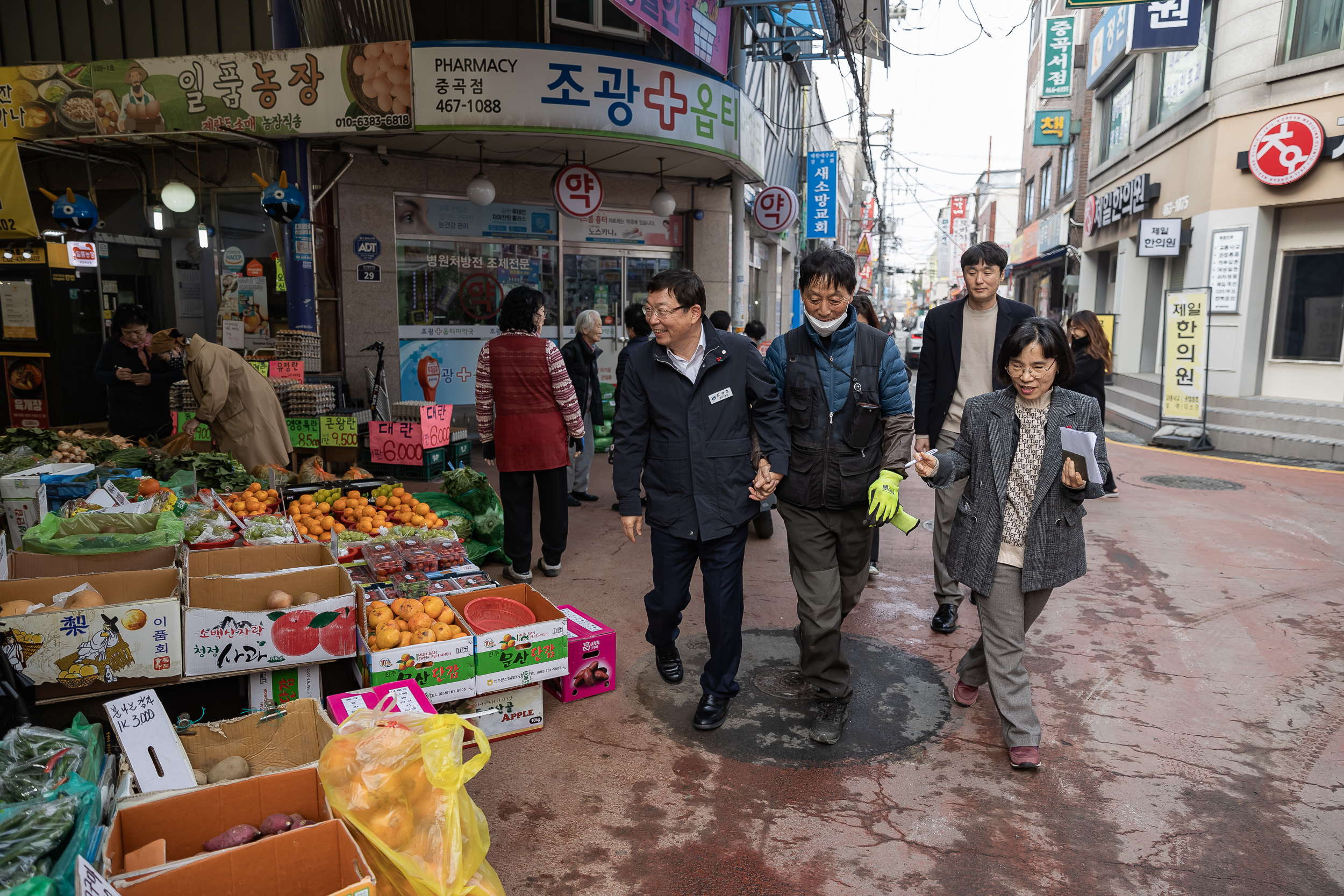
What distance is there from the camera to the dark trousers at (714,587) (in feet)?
12.2

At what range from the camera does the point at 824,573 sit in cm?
376

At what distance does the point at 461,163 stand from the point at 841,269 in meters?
8.93

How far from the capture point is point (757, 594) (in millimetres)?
5742

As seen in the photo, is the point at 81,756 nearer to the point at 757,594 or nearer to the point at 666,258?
the point at 757,594

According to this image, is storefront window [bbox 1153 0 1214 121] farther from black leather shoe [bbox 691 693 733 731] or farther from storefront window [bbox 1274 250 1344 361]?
black leather shoe [bbox 691 693 733 731]

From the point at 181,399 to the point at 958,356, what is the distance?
7401 millimetres

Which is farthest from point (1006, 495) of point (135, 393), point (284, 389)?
point (135, 393)

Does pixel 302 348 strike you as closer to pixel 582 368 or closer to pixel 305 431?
pixel 305 431

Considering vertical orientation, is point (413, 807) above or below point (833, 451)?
below

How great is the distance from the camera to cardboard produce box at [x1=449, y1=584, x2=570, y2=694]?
3.61 metres

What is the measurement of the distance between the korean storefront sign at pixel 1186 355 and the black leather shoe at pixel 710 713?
11273 mm

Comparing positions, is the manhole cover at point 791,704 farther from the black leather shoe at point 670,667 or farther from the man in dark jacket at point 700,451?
the man in dark jacket at point 700,451

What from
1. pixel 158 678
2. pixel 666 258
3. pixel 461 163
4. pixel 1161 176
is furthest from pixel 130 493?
pixel 1161 176

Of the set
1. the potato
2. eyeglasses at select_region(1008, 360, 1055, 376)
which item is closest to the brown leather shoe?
eyeglasses at select_region(1008, 360, 1055, 376)
